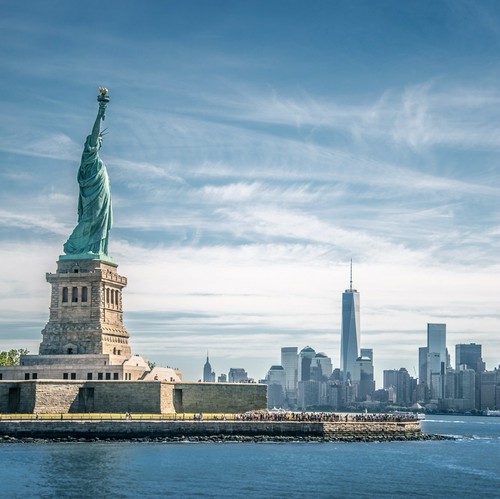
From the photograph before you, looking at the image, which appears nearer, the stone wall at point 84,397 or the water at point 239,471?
the water at point 239,471

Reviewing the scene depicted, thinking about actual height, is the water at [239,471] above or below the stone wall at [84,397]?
below

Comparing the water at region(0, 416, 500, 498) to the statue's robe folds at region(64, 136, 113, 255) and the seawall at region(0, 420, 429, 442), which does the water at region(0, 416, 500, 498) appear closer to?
the seawall at region(0, 420, 429, 442)

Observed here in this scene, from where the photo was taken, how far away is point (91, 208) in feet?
390

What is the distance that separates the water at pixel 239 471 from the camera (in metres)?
71.7

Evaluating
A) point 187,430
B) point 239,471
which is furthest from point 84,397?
point 239,471

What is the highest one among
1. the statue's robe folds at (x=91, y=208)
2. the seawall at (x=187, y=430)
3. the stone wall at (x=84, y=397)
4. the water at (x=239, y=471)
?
the statue's robe folds at (x=91, y=208)

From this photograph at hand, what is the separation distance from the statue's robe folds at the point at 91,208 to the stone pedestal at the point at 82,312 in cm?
191

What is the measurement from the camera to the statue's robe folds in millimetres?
118500

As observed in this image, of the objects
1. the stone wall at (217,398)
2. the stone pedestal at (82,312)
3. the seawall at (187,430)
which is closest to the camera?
the seawall at (187,430)

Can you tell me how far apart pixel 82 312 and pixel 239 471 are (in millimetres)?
40337

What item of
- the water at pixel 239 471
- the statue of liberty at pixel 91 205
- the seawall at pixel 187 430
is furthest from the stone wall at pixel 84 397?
the statue of liberty at pixel 91 205

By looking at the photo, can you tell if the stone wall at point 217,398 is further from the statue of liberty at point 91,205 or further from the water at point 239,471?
the statue of liberty at point 91,205

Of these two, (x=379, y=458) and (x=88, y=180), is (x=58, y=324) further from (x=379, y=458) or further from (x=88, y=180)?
(x=379, y=458)

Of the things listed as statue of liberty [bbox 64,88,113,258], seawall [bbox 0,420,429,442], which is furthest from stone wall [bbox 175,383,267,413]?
statue of liberty [bbox 64,88,113,258]
